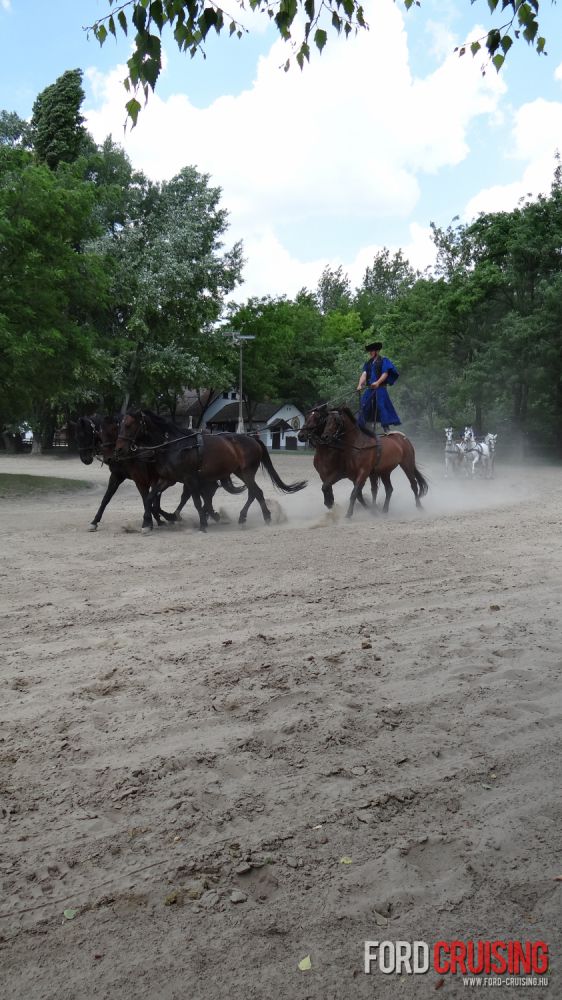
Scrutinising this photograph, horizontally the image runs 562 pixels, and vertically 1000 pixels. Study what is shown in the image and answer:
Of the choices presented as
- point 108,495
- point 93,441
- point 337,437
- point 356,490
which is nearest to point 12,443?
point 93,441

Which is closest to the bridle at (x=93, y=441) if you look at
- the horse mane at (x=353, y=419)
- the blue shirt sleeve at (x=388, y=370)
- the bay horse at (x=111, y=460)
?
the bay horse at (x=111, y=460)

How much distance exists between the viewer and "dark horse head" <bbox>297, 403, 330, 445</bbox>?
45.0 ft

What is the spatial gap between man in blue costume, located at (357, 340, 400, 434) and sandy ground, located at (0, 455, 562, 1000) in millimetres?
7532

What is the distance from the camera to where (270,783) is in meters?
3.62

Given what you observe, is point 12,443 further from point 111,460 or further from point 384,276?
point 384,276

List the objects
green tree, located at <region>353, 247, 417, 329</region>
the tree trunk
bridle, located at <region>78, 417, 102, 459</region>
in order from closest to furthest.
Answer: bridle, located at <region>78, 417, 102, 459</region>
the tree trunk
green tree, located at <region>353, 247, 417, 329</region>

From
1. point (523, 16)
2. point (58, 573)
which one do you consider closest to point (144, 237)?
point (58, 573)

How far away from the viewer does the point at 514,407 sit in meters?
39.8

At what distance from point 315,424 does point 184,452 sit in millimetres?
2589

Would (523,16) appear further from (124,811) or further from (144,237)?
(144,237)

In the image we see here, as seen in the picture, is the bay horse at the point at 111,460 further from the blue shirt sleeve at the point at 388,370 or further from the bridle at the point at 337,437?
the blue shirt sleeve at the point at 388,370

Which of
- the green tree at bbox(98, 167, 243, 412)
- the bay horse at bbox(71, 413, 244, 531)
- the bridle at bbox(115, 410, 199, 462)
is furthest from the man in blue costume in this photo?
the green tree at bbox(98, 167, 243, 412)

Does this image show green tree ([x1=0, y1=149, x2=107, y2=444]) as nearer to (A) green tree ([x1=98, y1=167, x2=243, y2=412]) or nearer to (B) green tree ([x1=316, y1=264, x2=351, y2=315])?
(A) green tree ([x1=98, y1=167, x2=243, y2=412])

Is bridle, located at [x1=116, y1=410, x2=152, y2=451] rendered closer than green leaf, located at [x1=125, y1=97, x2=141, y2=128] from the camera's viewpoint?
No
